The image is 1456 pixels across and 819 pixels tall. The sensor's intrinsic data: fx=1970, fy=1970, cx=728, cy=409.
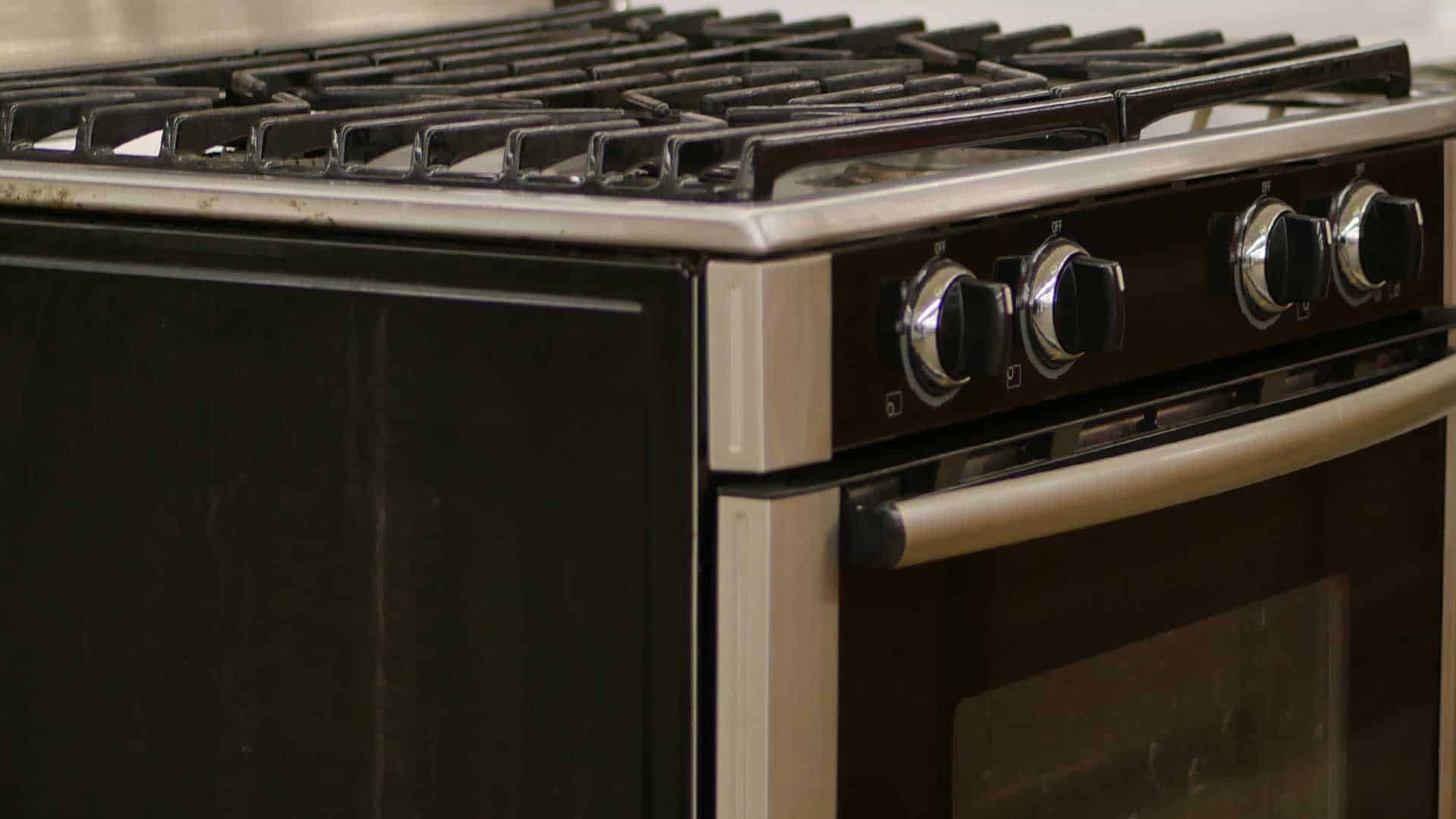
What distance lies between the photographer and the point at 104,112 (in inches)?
40.1

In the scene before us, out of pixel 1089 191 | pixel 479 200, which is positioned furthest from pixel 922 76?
pixel 479 200

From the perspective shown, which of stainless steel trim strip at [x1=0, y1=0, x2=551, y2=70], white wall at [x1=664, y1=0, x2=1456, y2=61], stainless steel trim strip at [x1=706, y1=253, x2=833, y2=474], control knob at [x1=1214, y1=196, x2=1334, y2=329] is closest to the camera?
stainless steel trim strip at [x1=706, y1=253, x2=833, y2=474]

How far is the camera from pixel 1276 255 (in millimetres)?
1037

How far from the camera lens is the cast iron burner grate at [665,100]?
886 millimetres

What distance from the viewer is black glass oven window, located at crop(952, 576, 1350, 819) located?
0.97 m

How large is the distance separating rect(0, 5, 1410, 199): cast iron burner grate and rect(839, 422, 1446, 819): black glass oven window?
7.9 inches

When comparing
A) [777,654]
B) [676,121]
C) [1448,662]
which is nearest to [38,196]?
[676,121]

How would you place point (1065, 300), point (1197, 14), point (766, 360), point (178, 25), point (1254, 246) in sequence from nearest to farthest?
point (766, 360) < point (1065, 300) < point (1254, 246) < point (178, 25) < point (1197, 14)

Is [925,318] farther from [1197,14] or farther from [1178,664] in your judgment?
[1197,14]

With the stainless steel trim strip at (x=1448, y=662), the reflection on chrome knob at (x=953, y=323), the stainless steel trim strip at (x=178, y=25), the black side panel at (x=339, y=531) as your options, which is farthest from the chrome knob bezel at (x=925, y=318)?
the stainless steel trim strip at (x=178, y=25)

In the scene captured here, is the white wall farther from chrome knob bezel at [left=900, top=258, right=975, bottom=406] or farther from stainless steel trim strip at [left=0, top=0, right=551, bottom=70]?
chrome knob bezel at [left=900, top=258, right=975, bottom=406]

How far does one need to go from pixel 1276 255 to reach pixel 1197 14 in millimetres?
754

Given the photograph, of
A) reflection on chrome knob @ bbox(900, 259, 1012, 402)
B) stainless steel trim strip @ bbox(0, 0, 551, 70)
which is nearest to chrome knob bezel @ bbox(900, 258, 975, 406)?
reflection on chrome knob @ bbox(900, 259, 1012, 402)

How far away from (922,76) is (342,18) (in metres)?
0.55
